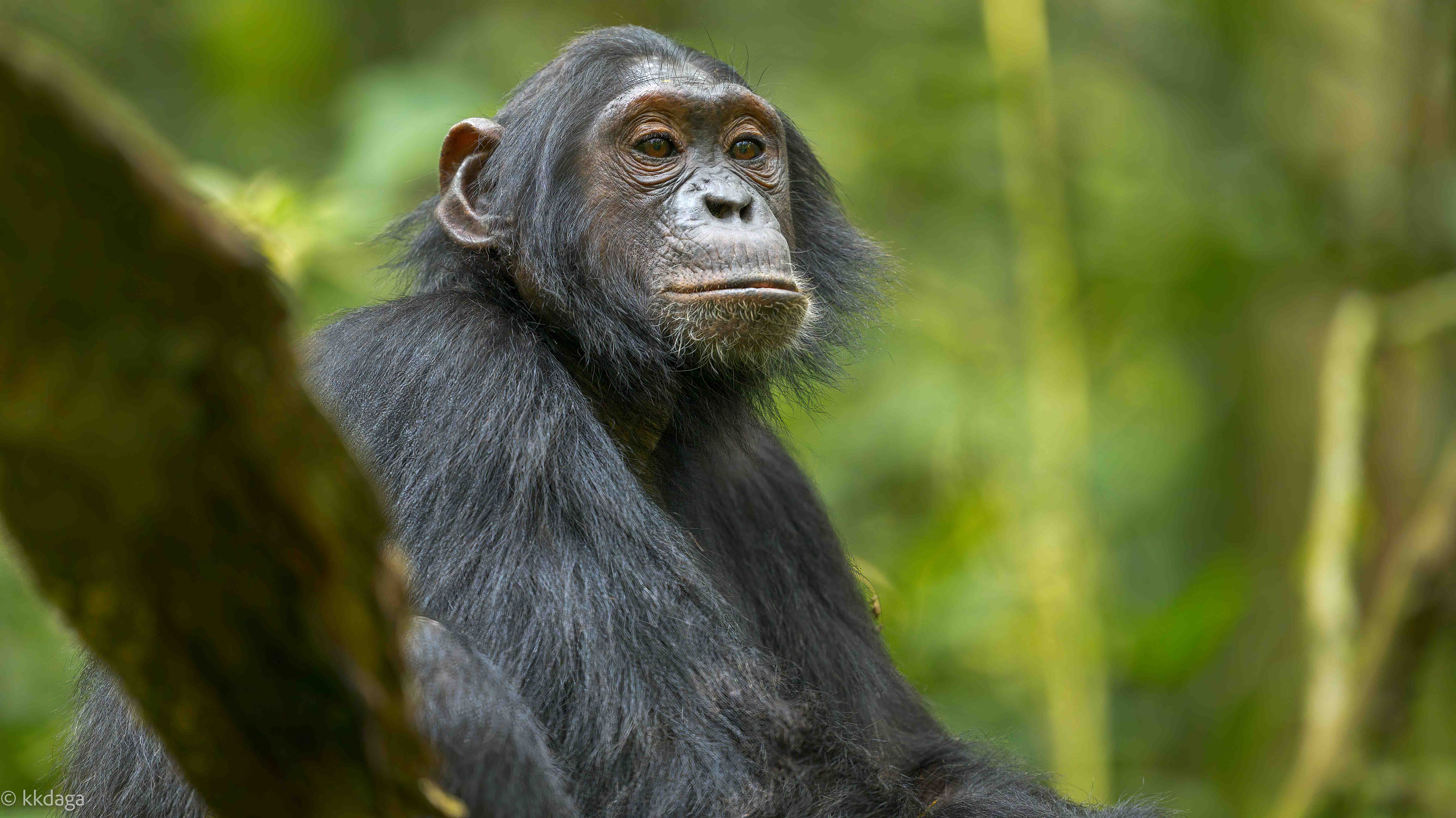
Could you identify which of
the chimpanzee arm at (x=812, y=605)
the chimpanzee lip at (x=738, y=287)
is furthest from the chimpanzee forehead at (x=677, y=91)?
the chimpanzee arm at (x=812, y=605)

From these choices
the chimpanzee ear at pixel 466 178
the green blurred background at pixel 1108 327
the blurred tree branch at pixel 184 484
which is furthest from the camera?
the green blurred background at pixel 1108 327

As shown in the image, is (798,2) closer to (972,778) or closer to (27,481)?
(972,778)

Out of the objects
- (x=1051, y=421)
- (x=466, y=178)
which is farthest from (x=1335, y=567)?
(x=466, y=178)

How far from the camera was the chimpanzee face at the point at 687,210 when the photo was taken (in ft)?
14.0

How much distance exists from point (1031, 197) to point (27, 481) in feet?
20.9

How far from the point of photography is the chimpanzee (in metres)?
3.34

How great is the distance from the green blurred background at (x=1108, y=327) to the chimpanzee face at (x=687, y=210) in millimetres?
1383

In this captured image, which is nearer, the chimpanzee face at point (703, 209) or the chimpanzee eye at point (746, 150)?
the chimpanzee face at point (703, 209)

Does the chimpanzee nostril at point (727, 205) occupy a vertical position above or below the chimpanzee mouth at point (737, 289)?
above

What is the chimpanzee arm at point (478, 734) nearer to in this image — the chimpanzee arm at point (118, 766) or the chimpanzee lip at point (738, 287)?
the chimpanzee arm at point (118, 766)

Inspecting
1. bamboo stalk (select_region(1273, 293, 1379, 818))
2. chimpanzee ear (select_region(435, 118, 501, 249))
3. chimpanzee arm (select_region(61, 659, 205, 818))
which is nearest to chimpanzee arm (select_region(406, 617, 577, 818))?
chimpanzee arm (select_region(61, 659, 205, 818))

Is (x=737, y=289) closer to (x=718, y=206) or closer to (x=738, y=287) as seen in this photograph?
(x=738, y=287)

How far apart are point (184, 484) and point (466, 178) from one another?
3.11 m

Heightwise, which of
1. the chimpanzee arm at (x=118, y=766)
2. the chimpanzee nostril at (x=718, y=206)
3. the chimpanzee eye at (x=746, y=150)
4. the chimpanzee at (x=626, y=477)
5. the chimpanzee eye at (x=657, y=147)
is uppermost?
the chimpanzee eye at (x=746, y=150)
